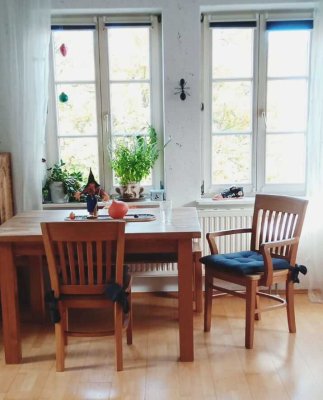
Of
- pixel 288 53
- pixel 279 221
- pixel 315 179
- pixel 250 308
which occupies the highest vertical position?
pixel 288 53

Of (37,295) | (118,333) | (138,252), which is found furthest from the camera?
(37,295)

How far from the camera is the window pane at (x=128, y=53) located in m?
3.72

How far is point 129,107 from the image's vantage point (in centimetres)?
383

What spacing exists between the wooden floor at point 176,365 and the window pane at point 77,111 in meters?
1.51

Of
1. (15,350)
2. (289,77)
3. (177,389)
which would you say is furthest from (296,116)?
(15,350)

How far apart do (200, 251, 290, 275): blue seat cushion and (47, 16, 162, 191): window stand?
1.11 m

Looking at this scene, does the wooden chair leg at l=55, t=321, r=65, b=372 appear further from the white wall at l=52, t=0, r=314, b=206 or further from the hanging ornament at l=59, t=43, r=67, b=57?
the hanging ornament at l=59, t=43, r=67, b=57

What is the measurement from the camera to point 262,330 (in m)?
3.13

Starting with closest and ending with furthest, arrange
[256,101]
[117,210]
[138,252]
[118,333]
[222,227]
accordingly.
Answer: [118,333] → [138,252] → [117,210] → [222,227] → [256,101]

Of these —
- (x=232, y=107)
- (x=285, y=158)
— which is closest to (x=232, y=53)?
→ (x=232, y=107)

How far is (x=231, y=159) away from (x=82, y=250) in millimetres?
1801

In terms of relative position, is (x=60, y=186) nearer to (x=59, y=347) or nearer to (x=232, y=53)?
(x=59, y=347)

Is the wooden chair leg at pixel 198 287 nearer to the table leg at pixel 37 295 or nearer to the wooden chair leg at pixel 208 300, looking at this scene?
the wooden chair leg at pixel 208 300

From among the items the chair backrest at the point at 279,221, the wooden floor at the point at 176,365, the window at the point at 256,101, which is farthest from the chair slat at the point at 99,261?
the window at the point at 256,101
